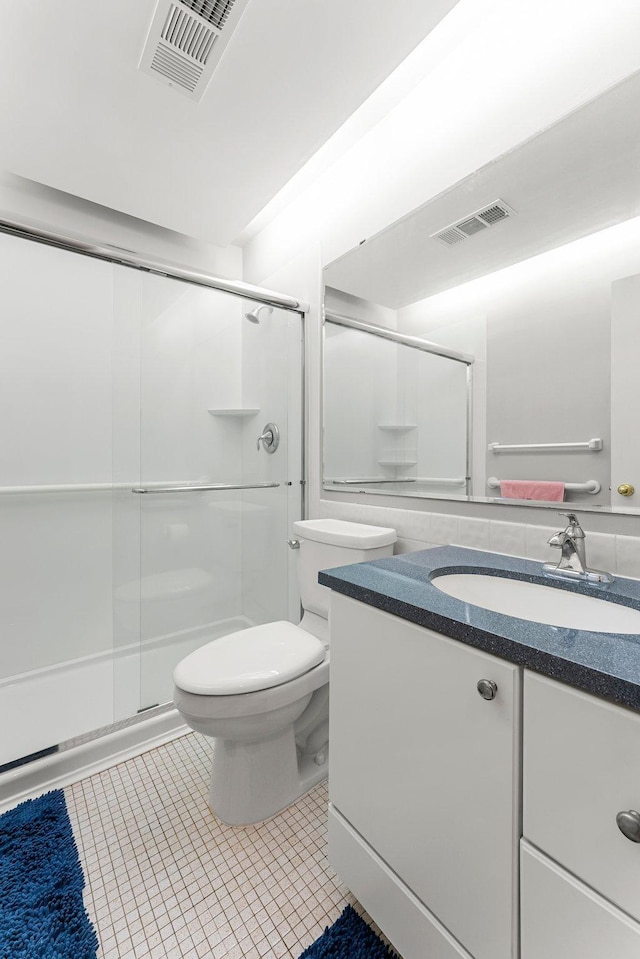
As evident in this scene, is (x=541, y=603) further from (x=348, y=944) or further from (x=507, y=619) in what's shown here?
(x=348, y=944)

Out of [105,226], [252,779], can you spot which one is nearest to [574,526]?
[252,779]

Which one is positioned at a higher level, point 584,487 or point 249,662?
point 584,487

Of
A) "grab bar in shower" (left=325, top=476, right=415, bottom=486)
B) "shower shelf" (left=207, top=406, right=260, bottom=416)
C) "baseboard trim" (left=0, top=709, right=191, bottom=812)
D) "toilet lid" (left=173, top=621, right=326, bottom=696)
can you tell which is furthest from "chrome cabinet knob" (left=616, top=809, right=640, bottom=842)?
"shower shelf" (left=207, top=406, right=260, bottom=416)

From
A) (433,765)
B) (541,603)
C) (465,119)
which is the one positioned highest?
(465,119)

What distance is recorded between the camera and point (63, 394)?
2139 millimetres

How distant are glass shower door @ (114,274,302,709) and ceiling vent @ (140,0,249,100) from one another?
2.12 ft

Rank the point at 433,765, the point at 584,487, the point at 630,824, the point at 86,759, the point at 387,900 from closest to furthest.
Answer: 1. the point at 630,824
2. the point at 433,765
3. the point at 387,900
4. the point at 584,487
5. the point at 86,759

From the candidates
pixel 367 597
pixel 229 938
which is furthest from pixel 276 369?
pixel 229 938

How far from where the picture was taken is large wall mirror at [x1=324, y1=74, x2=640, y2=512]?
3.30 ft

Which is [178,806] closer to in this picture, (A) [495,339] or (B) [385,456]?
(B) [385,456]

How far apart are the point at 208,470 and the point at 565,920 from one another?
1732 mm

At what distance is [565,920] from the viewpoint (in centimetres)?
59

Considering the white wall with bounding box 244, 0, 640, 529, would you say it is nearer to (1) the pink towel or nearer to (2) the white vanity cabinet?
(1) the pink towel

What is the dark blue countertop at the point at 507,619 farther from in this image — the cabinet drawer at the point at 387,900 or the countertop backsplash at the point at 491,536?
the cabinet drawer at the point at 387,900
